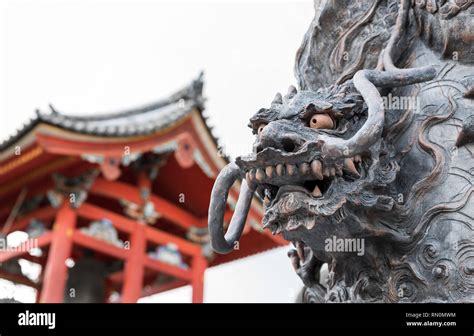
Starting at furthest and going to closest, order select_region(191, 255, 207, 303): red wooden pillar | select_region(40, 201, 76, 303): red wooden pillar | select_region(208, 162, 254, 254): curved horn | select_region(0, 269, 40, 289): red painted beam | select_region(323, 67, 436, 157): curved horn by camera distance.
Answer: select_region(0, 269, 40, 289): red painted beam
select_region(191, 255, 207, 303): red wooden pillar
select_region(40, 201, 76, 303): red wooden pillar
select_region(208, 162, 254, 254): curved horn
select_region(323, 67, 436, 157): curved horn

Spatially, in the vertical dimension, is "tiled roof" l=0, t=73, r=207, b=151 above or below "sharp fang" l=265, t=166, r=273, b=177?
above

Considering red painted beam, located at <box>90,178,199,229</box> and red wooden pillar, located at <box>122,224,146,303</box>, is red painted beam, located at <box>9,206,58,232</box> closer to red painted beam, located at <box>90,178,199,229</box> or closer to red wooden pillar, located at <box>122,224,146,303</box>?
red painted beam, located at <box>90,178,199,229</box>

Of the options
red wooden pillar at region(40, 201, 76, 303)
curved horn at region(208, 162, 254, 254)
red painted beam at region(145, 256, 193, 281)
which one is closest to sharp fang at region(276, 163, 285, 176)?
curved horn at region(208, 162, 254, 254)

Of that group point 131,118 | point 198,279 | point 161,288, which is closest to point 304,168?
point 198,279

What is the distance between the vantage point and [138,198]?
8594 millimetres

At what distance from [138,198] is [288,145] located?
23.6ft

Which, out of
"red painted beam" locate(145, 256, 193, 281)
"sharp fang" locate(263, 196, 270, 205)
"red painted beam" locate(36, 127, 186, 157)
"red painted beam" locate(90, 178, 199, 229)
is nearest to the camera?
"sharp fang" locate(263, 196, 270, 205)

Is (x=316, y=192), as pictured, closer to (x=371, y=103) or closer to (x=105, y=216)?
(x=371, y=103)

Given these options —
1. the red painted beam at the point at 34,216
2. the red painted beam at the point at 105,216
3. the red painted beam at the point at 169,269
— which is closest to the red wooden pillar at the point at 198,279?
the red painted beam at the point at 169,269

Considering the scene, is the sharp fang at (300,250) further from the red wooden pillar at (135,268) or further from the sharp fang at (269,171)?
the red wooden pillar at (135,268)

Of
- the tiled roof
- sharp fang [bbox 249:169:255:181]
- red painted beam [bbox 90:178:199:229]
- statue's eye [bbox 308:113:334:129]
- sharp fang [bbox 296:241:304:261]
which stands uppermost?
the tiled roof

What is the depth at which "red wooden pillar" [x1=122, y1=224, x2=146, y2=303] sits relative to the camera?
8125 millimetres

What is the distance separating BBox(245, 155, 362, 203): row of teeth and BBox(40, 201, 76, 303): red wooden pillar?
6099 mm
